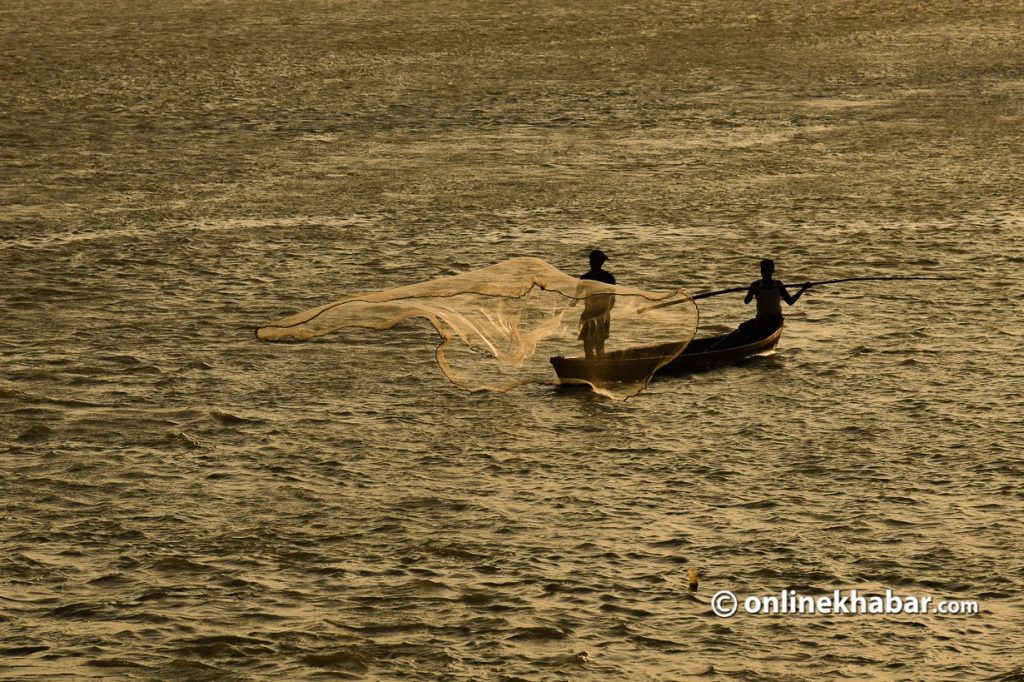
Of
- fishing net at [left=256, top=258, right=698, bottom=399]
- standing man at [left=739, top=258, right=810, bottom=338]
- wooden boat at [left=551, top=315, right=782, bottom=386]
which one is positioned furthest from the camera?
standing man at [left=739, top=258, right=810, bottom=338]

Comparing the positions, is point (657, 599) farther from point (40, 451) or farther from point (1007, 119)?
point (1007, 119)

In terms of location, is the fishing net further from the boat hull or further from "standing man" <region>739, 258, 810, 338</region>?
"standing man" <region>739, 258, 810, 338</region>

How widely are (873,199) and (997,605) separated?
1847 cm

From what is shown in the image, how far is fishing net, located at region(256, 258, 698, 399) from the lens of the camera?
2041cm

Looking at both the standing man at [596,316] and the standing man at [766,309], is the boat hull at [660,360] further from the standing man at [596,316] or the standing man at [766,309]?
the standing man at [596,316]

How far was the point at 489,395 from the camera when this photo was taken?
21.6 meters

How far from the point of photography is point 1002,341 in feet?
78.4

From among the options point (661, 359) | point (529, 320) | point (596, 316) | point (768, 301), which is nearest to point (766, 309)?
point (768, 301)

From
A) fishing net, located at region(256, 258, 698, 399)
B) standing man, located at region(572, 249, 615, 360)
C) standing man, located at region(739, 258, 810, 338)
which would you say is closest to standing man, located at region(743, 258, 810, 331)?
standing man, located at region(739, 258, 810, 338)

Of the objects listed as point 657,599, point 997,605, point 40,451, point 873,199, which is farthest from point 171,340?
point 873,199

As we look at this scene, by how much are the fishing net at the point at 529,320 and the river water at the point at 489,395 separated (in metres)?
0.50

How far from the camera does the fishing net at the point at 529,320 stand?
2041cm

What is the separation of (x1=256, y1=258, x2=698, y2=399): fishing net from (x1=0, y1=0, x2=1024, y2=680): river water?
0.50 m

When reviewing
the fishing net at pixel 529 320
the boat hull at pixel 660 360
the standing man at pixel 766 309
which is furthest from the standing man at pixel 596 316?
the standing man at pixel 766 309
